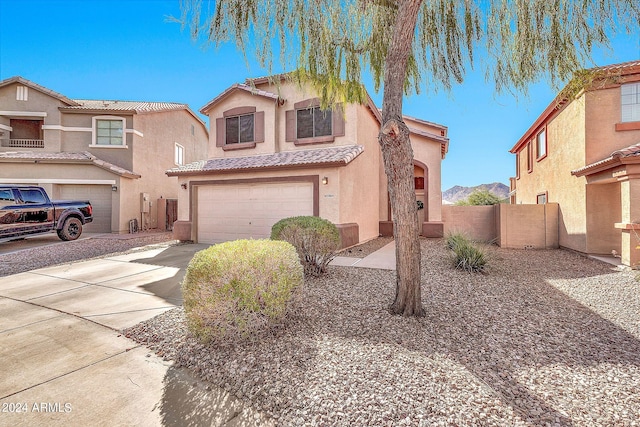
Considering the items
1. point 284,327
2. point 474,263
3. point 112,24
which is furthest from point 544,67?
point 112,24

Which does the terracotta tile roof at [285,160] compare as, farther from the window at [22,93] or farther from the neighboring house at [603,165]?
the window at [22,93]

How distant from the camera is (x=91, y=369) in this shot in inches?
117

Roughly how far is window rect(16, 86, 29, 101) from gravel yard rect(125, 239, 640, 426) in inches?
815

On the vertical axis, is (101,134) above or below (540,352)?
above

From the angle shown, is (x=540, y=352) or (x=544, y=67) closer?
(x=540, y=352)

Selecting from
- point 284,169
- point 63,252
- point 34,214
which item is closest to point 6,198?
point 34,214

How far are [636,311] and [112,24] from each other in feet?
53.9

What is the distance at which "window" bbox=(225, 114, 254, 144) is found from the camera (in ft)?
41.0

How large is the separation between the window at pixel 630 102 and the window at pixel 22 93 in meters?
27.6

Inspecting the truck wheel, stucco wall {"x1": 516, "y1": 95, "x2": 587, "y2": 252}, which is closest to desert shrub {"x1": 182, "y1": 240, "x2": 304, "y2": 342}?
stucco wall {"x1": 516, "y1": 95, "x2": 587, "y2": 252}

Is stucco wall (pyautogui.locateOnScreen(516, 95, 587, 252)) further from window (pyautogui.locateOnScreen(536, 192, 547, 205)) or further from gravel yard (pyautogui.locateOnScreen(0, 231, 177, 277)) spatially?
gravel yard (pyautogui.locateOnScreen(0, 231, 177, 277))

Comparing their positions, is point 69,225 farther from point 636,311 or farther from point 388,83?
point 636,311

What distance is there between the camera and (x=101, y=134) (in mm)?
16891

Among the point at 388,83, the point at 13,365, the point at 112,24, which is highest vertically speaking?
the point at 112,24
